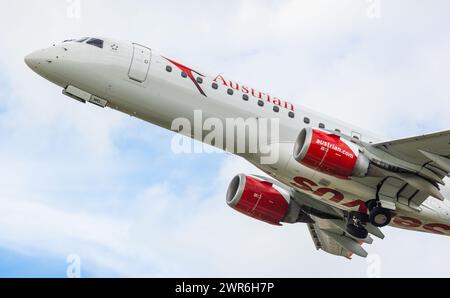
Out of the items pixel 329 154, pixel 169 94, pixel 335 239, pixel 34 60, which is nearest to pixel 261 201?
pixel 335 239

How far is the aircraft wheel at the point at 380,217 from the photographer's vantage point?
35.3 m

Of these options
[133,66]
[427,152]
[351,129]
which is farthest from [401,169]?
[133,66]

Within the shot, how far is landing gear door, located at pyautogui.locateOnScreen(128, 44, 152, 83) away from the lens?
112ft

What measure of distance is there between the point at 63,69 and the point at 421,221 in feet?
55.9

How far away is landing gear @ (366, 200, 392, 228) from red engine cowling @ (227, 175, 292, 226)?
5.28 meters

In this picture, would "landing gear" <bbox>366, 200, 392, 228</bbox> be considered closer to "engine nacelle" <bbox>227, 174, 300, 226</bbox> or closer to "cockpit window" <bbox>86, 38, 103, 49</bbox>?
"engine nacelle" <bbox>227, 174, 300, 226</bbox>

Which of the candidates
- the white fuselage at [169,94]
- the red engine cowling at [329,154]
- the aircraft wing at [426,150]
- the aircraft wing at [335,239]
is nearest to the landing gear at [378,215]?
the white fuselage at [169,94]

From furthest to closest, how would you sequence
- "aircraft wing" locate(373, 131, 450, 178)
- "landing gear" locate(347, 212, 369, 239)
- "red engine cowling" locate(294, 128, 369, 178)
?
1. "landing gear" locate(347, 212, 369, 239)
2. "aircraft wing" locate(373, 131, 450, 178)
3. "red engine cowling" locate(294, 128, 369, 178)

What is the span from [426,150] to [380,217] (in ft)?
12.3

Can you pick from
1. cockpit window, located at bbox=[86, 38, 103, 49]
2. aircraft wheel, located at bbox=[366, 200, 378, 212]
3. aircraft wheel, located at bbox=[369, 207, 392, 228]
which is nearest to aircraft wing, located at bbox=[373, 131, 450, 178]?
aircraft wheel, located at bbox=[366, 200, 378, 212]

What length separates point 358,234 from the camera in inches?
1527

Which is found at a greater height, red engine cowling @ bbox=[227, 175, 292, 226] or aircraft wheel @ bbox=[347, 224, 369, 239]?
red engine cowling @ bbox=[227, 175, 292, 226]

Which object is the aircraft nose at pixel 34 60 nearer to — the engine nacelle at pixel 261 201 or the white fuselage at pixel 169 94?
the white fuselage at pixel 169 94

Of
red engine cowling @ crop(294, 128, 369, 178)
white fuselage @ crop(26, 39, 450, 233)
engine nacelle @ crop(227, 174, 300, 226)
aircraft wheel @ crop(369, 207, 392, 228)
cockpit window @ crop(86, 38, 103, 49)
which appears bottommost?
aircraft wheel @ crop(369, 207, 392, 228)
